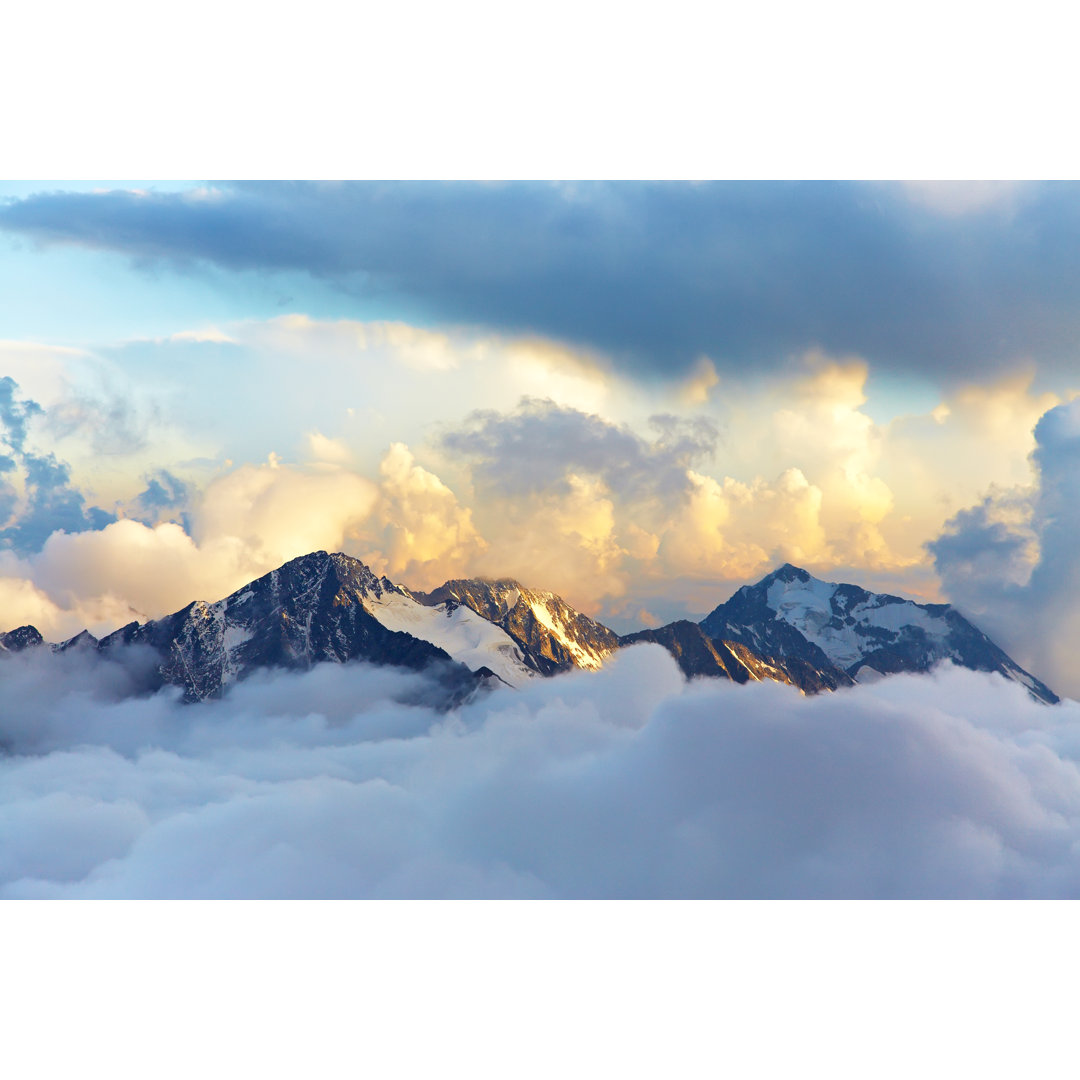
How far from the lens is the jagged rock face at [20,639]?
2542 centimetres

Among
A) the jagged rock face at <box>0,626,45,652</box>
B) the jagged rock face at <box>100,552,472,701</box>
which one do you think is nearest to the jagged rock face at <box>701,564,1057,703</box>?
the jagged rock face at <box>100,552,472,701</box>

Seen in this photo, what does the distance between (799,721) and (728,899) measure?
5979mm

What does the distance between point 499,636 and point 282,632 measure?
9246 mm

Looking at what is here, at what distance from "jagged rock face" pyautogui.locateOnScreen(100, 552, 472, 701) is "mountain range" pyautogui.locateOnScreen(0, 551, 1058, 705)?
0.07 m

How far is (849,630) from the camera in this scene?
29406 mm

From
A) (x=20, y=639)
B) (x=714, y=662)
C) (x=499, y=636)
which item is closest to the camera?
(x=20, y=639)

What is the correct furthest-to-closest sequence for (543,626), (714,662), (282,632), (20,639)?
(282,632), (543,626), (714,662), (20,639)

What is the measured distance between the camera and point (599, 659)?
2695 cm

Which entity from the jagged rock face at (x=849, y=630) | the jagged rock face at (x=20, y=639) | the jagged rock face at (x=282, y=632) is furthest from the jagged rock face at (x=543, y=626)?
the jagged rock face at (x=20, y=639)

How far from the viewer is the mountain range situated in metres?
26.4

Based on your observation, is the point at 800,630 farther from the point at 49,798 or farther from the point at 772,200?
the point at 49,798

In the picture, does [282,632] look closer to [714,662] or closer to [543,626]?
[543,626]

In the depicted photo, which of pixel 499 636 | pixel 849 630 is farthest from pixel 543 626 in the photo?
pixel 849 630

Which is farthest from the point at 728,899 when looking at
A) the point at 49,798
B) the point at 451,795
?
the point at 49,798
